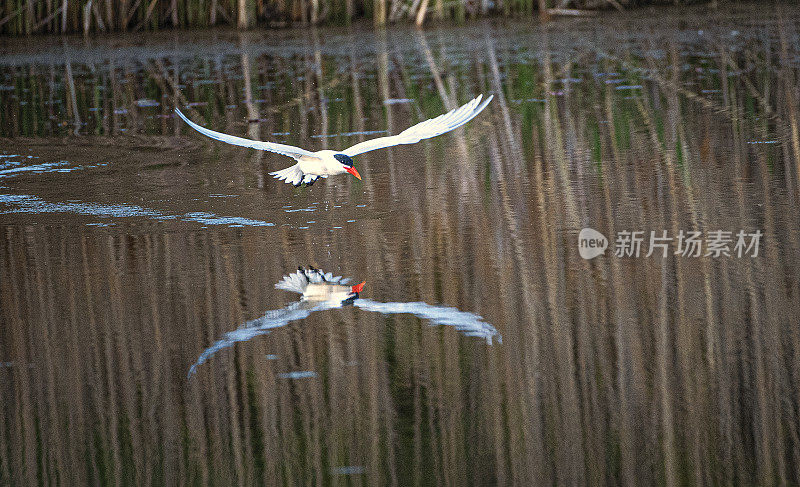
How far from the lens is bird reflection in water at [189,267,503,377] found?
3627mm

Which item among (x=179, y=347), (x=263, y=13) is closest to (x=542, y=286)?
(x=179, y=347)

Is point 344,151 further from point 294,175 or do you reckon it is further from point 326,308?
point 326,308

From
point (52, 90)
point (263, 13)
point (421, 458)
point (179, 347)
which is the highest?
point (263, 13)

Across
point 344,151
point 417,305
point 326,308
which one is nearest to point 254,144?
point 344,151

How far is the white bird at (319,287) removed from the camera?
13.2ft

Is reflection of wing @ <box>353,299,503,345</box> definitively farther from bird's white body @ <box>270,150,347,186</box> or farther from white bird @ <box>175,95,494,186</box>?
bird's white body @ <box>270,150,347,186</box>

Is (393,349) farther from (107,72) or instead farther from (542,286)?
(107,72)

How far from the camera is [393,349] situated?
Answer: 3486 mm

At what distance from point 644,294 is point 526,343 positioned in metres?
0.59

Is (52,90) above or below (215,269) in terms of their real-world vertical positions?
above

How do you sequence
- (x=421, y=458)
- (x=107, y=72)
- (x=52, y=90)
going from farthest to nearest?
(x=107, y=72) < (x=52, y=90) < (x=421, y=458)

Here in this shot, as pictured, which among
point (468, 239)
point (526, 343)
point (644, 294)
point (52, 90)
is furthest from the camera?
point (52, 90)

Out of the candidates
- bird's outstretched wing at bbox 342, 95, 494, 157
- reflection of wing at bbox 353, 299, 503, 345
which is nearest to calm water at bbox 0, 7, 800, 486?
reflection of wing at bbox 353, 299, 503, 345

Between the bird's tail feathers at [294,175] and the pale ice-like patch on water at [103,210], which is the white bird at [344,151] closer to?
the bird's tail feathers at [294,175]
